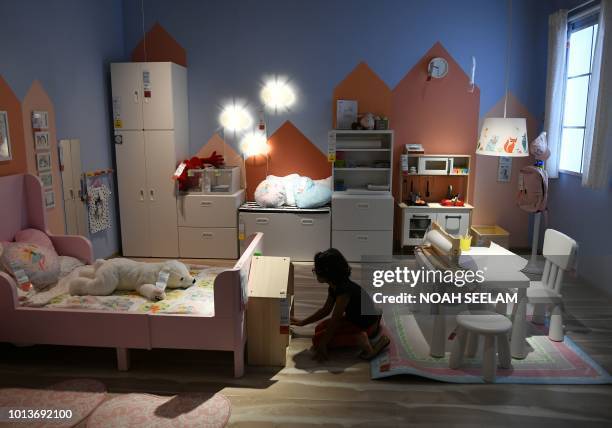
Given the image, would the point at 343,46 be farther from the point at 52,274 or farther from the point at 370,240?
the point at 52,274

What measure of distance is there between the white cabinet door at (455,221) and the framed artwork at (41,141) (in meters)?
3.95

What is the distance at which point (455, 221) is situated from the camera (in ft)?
17.9

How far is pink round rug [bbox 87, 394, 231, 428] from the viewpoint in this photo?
259cm

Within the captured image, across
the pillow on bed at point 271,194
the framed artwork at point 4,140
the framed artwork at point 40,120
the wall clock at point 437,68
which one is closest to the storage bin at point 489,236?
the wall clock at point 437,68

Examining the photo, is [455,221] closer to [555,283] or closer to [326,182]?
[326,182]

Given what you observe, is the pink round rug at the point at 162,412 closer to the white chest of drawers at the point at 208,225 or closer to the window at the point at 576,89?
the white chest of drawers at the point at 208,225

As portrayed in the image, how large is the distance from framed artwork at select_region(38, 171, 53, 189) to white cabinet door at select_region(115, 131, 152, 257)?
3.62 feet

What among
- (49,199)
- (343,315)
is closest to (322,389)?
(343,315)

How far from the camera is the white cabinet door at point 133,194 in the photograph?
5.40 metres

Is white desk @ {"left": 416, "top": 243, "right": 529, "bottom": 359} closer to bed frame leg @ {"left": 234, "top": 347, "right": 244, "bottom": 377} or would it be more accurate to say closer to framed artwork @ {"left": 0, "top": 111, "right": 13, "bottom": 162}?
bed frame leg @ {"left": 234, "top": 347, "right": 244, "bottom": 377}

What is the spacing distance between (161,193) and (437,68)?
334 centimetres

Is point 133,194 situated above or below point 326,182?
below

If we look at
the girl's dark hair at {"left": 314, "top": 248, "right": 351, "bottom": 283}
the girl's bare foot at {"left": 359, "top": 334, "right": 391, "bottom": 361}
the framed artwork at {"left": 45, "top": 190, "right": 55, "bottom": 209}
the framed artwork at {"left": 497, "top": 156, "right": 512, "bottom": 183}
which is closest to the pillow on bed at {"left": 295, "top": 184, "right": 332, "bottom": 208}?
the framed artwork at {"left": 497, "top": 156, "right": 512, "bottom": 183}

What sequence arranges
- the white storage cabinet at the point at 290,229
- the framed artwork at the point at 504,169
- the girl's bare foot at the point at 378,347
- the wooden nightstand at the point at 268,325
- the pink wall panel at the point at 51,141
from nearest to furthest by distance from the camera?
the wooden nightstand at the point at 268,325, the girl's bare foot at the point at 378,347, the pink wall panel at the point at 51,141, the white storage cabinet at the point at 290,229, the framed artwork at the point at 504,169
